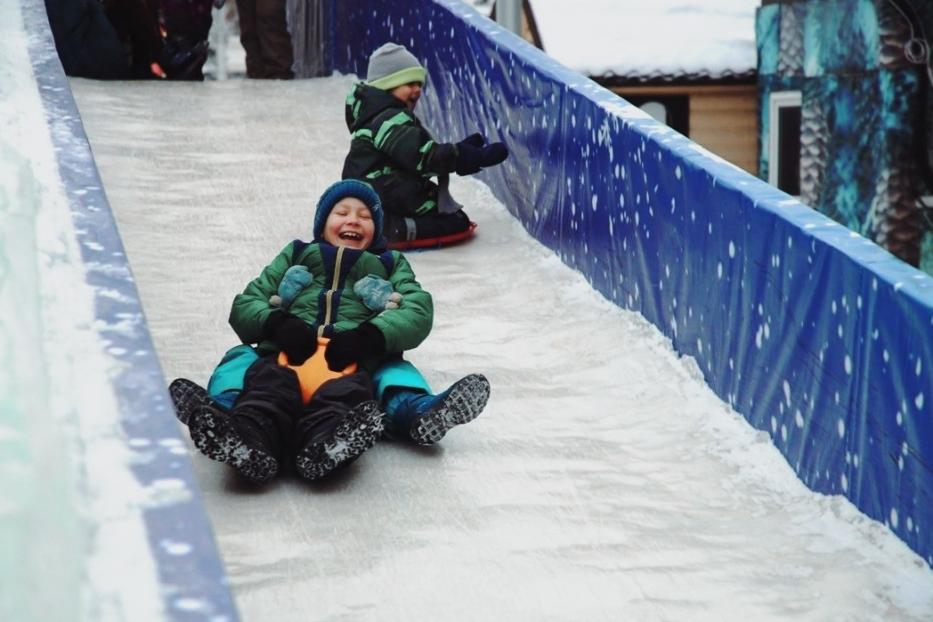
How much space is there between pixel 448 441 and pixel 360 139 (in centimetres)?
260

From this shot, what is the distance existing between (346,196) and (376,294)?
410 millimetres

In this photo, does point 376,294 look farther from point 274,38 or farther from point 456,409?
point 274,38

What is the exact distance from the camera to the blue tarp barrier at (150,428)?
6.95 ft

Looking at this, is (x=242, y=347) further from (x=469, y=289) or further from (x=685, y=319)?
(x=469, y=289)

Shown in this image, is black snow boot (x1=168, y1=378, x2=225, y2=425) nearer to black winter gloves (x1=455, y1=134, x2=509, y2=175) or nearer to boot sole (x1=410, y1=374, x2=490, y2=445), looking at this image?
boot sole (x1=410, y1=374, x2=490, y2=445)

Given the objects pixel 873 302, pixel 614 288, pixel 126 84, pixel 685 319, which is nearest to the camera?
pixel 873 302

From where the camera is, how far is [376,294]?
457cm

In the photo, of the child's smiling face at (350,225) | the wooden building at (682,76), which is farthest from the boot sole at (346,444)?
the wooden building at (682,76)

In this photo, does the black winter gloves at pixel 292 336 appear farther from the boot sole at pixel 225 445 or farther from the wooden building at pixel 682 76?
the wooden building at pixel 682 76

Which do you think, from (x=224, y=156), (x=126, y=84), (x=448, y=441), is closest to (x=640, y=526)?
(x=448, y=441)

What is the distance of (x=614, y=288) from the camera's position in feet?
19.1

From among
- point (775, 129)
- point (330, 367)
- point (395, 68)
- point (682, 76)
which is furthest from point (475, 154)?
point (775, 129)

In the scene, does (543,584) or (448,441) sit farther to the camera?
(448,441)

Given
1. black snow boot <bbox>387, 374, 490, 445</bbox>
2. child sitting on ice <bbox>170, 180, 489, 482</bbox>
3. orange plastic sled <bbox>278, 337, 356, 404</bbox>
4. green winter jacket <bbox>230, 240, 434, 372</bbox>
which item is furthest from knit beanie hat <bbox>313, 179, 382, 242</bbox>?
black snow boot <bbox>387, 374, 490, 445</bbox>
